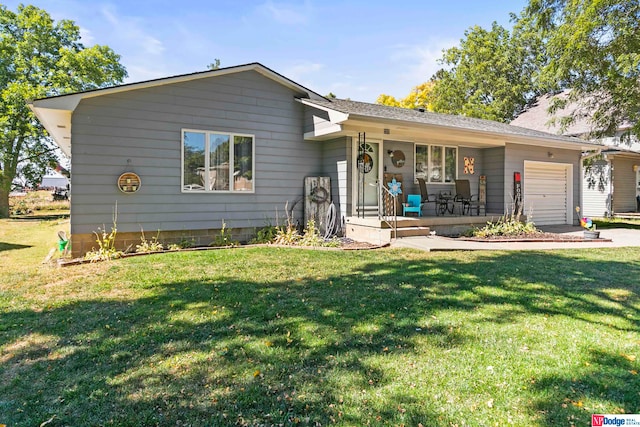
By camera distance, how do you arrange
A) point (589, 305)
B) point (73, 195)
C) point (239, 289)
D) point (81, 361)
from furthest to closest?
point (73, 195), point (239, 289), point (589, 305), point (81, 361)

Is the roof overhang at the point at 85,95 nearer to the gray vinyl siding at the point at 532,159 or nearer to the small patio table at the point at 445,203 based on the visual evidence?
the small patio table at the point at 445,203

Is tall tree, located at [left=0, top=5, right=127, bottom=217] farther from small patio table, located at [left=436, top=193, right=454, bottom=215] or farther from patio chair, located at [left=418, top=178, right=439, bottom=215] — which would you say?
small patio table, located at [left=436, top=193, right=454, bottom=215]

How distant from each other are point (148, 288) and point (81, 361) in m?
1.86

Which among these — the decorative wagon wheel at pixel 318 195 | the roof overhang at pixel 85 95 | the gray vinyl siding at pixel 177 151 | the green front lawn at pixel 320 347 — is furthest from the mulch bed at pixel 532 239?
the roof overhang at pixel 85 95

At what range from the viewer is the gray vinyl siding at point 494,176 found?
11.1 meters

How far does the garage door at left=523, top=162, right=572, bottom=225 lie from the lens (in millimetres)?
11703

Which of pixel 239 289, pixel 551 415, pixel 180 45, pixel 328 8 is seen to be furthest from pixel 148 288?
pixel 180 45

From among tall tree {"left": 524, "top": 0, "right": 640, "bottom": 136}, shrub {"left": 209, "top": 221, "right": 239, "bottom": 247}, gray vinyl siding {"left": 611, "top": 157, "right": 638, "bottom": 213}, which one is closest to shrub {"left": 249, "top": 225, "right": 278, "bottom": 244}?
shrub {"left": 209, "top": 221, "right": 239, "bottom": 247}

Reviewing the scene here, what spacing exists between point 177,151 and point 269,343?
5.98 m

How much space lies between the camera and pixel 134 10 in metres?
9.48

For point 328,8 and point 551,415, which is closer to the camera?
point 551,415

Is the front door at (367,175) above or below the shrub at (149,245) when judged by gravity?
above

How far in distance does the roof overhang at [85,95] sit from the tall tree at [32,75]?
35.9 feet

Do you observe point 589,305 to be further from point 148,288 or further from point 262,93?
point 262,93
